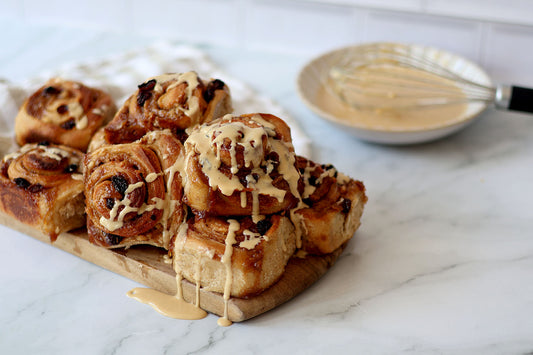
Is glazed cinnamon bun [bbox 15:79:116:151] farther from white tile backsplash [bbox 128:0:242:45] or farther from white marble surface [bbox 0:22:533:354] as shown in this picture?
white tile backsplash [bbox 128:0:242:45]

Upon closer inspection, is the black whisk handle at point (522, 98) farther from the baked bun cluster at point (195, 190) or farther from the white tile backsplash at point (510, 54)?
the baked bun cluster at point (195, 190)

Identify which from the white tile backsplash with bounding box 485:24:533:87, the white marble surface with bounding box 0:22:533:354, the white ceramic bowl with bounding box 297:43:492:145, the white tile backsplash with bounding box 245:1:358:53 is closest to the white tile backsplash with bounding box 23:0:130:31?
the white tile backsplash with bounding box 245:1:358:53

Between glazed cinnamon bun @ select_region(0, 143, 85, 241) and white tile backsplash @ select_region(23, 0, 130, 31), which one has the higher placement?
white tile backsplash @ select_region(23, 0, 130, 31)

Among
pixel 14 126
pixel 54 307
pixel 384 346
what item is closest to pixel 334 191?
pixel 384 346

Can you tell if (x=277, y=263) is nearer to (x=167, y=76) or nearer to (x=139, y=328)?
(x=139, y=328)

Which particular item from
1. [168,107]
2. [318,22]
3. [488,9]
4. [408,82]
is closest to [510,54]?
[488,9]

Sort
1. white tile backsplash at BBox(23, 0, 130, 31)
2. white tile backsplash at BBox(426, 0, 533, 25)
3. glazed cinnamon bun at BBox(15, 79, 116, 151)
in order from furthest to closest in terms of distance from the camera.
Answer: white tile backsplash at BBox(23, 0, 130, 31), white tile backsplash at BBox(426, 0, 533, 25), glazed cinnamon bun at BBox(15, 79, 116, 151)
